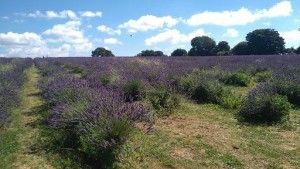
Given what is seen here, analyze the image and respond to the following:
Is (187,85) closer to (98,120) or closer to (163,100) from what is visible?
(163,100)

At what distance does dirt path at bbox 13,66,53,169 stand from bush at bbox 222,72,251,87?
8099mm

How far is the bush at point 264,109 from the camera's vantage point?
10.8m

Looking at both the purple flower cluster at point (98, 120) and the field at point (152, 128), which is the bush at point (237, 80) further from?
the purple flower cluster at point (98, 120)

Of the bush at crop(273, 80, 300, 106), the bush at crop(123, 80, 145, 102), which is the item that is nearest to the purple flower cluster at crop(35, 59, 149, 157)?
the bush at crop(123, 80, 145, 102)

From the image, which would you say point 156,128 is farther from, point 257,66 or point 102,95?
point 257,66

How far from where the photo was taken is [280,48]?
5284cm

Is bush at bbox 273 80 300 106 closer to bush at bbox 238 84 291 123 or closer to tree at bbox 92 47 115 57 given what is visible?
bush at bbox 238 84 291 123

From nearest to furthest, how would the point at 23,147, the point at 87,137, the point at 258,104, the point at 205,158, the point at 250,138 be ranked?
the point at 87,137 < the point at 205,158 < the point at 23,147 < the point at 250,138 < the point at 258,104

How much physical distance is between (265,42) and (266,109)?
141 ft

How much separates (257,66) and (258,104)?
1185 centimetres

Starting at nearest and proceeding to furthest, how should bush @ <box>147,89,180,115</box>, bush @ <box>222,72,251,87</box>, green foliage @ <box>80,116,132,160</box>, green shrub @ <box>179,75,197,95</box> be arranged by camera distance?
green foliage @ <box>80,116,132,160</box>, bush @ <box>147,89,180,115</box>, green shrub @ <box>179,75,197,95</box>, bush @ <box>222,72,251,87</box>

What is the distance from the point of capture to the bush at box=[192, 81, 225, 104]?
13.7 m

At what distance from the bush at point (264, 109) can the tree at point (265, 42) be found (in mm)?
42102

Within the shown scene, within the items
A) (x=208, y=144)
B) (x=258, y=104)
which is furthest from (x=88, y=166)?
(x=258, y=104)
